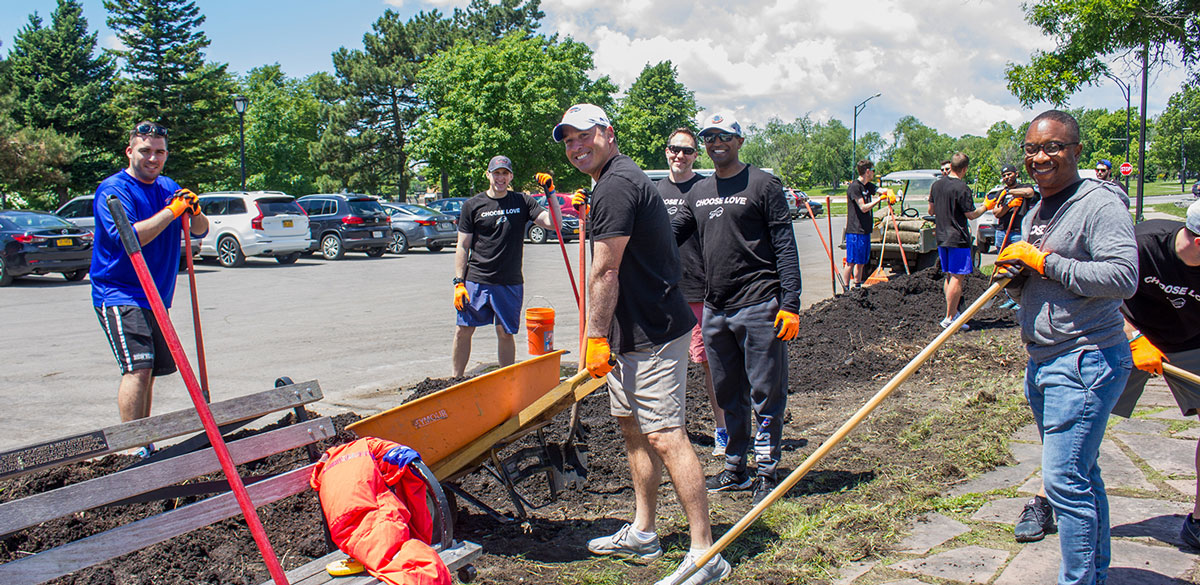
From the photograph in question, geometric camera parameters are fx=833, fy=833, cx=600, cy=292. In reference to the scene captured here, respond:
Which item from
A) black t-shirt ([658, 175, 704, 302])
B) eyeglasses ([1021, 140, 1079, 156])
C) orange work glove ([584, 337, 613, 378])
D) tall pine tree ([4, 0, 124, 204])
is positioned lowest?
orange work glove ([584, 337, 613, 378])

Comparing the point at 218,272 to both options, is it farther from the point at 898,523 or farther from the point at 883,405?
the point at 898,523

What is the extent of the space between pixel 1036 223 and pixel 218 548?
3486 mm

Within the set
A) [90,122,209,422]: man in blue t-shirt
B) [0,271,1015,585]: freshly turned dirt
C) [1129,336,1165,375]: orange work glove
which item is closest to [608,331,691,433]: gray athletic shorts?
[0,271,1015,585]: freshly turned dirt

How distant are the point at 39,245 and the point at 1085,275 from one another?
16.8m

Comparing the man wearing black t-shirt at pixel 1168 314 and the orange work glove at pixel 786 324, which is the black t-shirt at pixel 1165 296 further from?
the orange work glove at pixel 786 324

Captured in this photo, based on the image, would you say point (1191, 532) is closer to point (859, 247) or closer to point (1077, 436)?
point (1077, 436)

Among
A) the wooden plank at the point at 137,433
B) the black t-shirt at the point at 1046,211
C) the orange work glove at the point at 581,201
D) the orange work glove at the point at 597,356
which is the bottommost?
the wooden plank at the point at 137,433

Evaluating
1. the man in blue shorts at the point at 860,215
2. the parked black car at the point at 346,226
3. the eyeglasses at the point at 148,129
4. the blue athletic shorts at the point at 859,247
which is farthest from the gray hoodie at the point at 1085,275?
the parked black car at the point at 346,226

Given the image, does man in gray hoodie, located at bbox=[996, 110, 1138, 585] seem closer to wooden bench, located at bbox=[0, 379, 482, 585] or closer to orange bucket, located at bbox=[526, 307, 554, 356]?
wooden bench, located at bbox=[0, 379, 482, 585]

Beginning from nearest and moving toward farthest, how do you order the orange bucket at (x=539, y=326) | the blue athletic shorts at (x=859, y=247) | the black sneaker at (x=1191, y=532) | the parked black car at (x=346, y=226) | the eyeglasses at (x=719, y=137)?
the black sneaker at (x=1191, y=532), the eyeglasses at (x=719, y=137), the orange bucket at (x=539, y=326), the blue athletic shorts at (x=859, y=247), the parked black car at (x=346, y=226)

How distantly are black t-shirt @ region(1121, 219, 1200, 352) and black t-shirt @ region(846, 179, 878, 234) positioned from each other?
7.40 metres

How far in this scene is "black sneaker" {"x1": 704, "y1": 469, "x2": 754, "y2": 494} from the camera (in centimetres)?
444

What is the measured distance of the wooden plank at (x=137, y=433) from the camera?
2.57 meters

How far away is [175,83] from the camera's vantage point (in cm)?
4272
